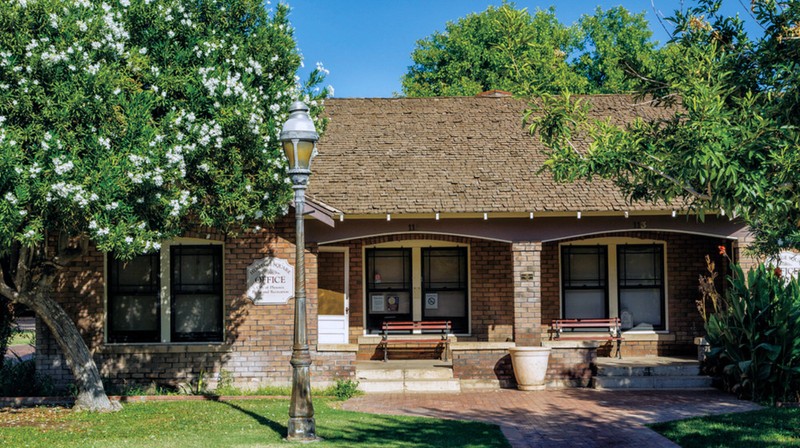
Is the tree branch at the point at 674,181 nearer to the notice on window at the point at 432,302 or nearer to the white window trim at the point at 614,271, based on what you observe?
the white window trim at the point at 614,271

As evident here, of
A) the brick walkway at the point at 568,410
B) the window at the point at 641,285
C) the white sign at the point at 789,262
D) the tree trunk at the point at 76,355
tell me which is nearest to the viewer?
the brick walkway at the point at 568,410

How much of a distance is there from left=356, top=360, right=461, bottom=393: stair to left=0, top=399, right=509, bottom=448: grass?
1.98 metres

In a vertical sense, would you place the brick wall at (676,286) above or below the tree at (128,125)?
below

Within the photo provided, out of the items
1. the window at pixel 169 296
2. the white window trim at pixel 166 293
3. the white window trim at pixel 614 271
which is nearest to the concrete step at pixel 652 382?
the white window trim at pixel 614 271

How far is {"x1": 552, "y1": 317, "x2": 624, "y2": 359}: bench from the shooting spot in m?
17.9

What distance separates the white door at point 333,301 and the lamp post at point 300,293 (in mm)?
7220

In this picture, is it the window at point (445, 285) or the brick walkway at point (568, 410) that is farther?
the window at point (445, 285)

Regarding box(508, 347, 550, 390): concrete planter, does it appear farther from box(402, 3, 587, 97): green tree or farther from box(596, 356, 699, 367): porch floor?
box(402, 3, 587, 97): green tree

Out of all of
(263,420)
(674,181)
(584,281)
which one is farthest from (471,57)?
(674,181)

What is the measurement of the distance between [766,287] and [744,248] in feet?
7.72

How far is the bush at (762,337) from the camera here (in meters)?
13.9

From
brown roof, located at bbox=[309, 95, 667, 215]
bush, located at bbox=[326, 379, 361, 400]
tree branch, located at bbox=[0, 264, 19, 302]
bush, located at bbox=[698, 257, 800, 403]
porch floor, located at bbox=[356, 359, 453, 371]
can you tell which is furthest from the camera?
porch floor, located at bbox=[356, 359, 453, 371]

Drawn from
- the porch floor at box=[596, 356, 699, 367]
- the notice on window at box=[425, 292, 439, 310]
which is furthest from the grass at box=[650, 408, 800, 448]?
the notice on window at box=[425, 292, 439, 310]

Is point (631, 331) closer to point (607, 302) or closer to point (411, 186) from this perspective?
point (607, 302)
